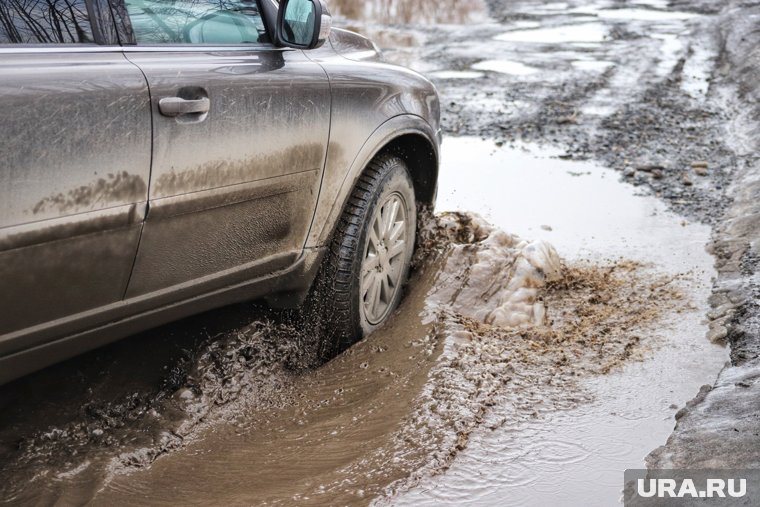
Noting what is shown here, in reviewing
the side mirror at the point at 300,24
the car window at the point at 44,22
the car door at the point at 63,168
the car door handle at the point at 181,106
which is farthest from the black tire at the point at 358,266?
the car window at the point at 44,22

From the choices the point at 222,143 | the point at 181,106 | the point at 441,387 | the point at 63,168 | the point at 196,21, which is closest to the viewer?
the point at 63,168

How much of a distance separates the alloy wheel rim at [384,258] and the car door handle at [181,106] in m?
1.17

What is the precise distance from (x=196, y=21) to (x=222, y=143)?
1.71 ft

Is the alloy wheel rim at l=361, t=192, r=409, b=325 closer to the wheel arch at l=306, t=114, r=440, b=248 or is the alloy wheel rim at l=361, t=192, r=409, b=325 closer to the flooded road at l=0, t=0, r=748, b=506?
the flooded road at l=0, t=0, r=748, b=506

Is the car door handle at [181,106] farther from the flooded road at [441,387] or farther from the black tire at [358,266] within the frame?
the flooded road at [441,387]

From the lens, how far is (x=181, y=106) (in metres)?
2.84

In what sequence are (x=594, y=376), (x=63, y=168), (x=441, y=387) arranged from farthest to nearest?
(x=594, y=376)
(x=441, y=387)
(x=63, y=168)

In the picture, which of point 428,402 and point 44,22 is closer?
point 44,22

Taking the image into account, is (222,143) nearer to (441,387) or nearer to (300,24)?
(300,24)

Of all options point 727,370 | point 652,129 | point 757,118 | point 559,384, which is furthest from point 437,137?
point 757,118

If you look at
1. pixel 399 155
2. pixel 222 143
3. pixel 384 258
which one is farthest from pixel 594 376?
pixel 222 143

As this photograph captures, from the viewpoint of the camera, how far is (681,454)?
3125 millimetres

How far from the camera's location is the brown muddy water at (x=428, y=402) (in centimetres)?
300

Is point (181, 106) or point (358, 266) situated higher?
point (181, 106)
